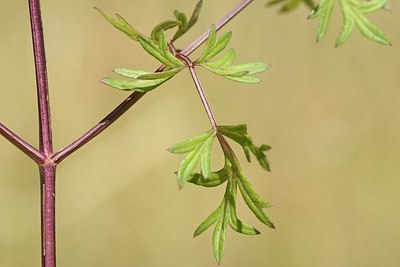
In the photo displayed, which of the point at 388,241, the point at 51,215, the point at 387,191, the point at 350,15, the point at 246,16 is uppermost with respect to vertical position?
the point at 246,16

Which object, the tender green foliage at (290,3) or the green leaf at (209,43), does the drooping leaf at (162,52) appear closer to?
the green leaf at (209,43)

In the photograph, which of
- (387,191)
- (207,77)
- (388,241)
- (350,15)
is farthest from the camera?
(207,77)

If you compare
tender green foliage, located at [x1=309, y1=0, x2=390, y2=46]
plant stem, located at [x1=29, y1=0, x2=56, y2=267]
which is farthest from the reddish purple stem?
tender green foliage, located at [x1=309, y1=0, x2=390, y2=46]

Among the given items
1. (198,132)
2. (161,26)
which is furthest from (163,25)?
(198,132)

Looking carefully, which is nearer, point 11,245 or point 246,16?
point 11,245

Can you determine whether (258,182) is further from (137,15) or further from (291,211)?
(137,15)

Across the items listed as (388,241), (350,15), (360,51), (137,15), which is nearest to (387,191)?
(388,241)

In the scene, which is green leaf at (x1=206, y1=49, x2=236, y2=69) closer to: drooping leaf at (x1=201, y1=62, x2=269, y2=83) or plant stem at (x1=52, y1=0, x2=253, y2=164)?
drooping leaf at (x1=201, y1=62, x2=269, y2=83)

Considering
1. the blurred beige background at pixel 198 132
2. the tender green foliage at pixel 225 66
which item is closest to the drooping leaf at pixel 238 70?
the tender green foliage at pixel 225 66
